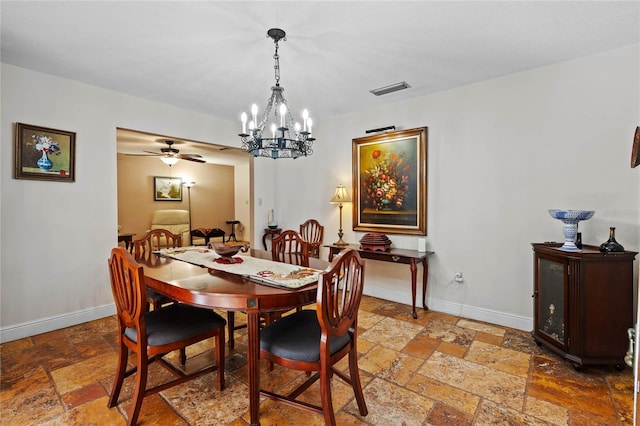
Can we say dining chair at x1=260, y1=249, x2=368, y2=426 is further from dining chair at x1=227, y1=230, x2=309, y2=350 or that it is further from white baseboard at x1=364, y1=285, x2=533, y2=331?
white baseboard at x1=364, y1=285, x2=533, y2=331

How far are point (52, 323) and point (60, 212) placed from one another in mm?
1058

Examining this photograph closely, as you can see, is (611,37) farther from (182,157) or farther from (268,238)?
(182,157)

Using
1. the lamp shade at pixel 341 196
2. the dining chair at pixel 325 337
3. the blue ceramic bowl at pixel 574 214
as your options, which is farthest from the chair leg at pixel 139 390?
the blue ceramic bowl at pixel 574 214

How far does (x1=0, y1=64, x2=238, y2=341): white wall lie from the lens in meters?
2.72

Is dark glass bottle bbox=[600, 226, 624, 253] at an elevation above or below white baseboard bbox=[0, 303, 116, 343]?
above

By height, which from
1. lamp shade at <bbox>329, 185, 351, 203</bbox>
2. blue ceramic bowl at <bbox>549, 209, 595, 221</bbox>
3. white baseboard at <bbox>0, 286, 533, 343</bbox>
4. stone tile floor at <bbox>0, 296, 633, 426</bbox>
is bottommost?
stone tile floor at <bbox>0, 296, 633, 426</bbox>

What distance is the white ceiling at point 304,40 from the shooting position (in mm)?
1956

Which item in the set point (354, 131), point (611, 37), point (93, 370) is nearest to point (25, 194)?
point (93, 370)

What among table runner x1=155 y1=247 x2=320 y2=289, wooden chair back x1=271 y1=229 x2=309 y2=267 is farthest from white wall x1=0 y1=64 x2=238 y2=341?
wooden chair back x1=271 y1=229 x2=309 y2=267

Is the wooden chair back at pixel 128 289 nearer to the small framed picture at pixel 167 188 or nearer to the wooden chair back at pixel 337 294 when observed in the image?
the wooden chair back at pixel 337 294

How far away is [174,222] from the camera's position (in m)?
7.79

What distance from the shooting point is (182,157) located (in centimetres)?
659

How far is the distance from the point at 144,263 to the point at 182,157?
4.81 meters

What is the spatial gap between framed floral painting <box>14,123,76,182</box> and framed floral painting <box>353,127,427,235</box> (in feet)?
10.1
